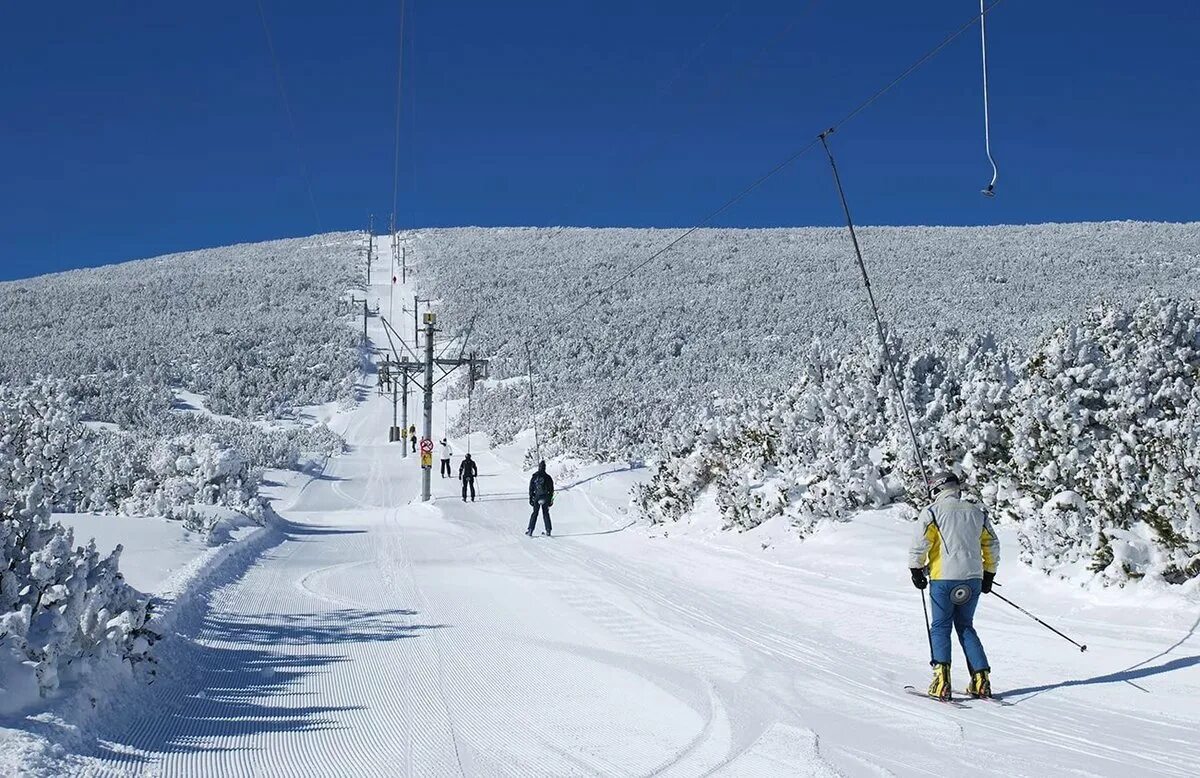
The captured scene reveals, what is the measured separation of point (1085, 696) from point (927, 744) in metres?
1.64

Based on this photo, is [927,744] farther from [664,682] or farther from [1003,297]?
[1003,297]

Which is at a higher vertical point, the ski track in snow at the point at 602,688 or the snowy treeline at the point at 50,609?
the snowy treeline at the point at 50,609

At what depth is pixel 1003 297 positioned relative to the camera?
181ft

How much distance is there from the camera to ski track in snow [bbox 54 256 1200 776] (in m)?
4.55

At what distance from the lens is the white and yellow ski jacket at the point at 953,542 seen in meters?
6.04

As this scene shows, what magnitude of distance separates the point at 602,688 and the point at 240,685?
2.28 meters

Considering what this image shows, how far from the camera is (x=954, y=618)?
6.12 meters

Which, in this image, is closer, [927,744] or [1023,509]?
[927,744]

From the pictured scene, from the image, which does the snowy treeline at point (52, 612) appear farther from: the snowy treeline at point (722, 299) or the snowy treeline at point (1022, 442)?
the snowy treeline at point (722, 299)

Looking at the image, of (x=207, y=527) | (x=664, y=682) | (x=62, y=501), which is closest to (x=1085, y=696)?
(x=664, y=682)

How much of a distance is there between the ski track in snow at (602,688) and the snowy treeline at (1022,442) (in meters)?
1.31

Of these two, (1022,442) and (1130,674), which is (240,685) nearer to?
(1130,674)

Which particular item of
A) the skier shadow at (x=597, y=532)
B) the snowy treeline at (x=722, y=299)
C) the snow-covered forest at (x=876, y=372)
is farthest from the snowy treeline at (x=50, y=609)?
the snowy treeline at (x=722, y=299)

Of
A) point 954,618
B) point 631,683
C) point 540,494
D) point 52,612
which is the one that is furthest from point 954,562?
point 540,494
